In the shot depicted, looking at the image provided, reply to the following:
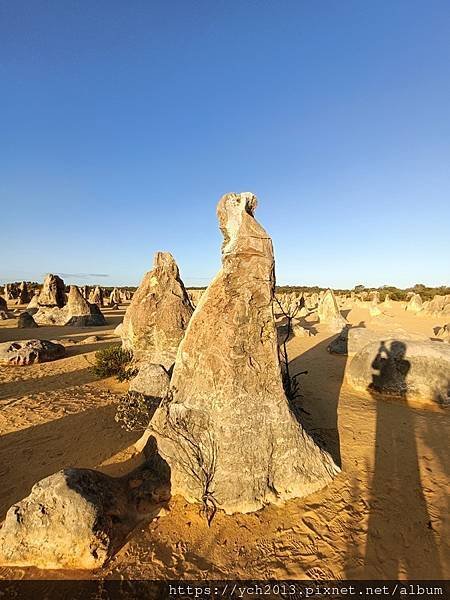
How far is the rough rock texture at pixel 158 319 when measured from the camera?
881 cm

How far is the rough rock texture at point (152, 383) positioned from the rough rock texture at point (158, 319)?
1704 mm

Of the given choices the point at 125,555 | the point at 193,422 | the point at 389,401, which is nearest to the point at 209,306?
the point at 193,422

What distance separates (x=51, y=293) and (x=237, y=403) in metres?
23.0

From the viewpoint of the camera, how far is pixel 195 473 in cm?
367

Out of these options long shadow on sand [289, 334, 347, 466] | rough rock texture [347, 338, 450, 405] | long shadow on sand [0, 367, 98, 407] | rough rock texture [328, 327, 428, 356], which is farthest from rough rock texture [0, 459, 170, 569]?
rough rock texture [328, 327, 428, 356]

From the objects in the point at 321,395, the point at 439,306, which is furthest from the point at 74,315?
the point at 439,306

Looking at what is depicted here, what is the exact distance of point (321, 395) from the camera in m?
7.68

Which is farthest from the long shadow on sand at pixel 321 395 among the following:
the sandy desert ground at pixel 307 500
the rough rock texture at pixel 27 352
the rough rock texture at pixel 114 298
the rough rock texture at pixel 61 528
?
the rough rock texture at pixel 114 298

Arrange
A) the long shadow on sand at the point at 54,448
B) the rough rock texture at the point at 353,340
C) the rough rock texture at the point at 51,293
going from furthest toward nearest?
the rough rock texture at the point at 51,293 → the rough rock texture at the point at 353,340 → the long shadow on sand at the point at 54,448

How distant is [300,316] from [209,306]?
2219cm

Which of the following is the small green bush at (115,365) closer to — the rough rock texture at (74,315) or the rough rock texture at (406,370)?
the rough rock texture at (406,370)

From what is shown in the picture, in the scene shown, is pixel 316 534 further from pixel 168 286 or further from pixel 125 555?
pixel 168 286

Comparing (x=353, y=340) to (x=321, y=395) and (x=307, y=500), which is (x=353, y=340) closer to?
(x=321, y=395)

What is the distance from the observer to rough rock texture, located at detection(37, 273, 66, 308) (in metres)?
22.6
